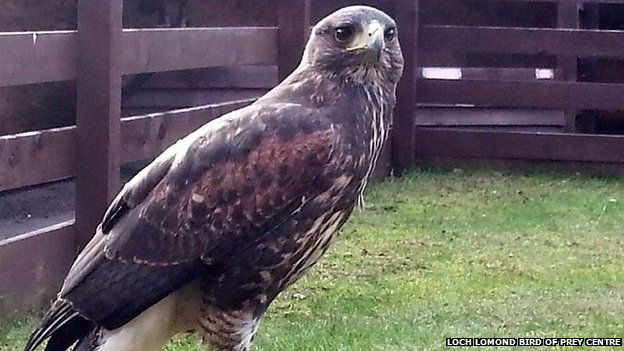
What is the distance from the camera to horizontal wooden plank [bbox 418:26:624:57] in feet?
28.8

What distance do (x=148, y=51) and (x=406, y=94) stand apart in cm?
363

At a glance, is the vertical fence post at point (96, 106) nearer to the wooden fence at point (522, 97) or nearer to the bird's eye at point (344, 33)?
the bird's eye at point (344, 33)

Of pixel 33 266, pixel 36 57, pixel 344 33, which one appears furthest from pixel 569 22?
pixel 344 33

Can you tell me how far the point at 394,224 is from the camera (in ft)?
22.4

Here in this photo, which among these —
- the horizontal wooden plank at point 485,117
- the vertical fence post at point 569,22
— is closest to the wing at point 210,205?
the horizontal wooden plank at point 485,117

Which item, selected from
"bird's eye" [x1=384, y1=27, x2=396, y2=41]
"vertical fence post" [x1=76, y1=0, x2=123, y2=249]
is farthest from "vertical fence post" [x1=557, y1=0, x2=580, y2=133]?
"bird's eye" [x1=384, y1=27, x2=396, y2=41]

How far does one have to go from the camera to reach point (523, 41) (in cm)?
884

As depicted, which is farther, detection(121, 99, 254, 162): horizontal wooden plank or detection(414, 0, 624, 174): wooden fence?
detection(414, 0, 624, 174): wooden fence

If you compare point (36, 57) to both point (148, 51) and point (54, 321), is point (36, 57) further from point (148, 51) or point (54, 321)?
point (54, 321)

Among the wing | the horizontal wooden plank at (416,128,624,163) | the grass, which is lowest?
the grass

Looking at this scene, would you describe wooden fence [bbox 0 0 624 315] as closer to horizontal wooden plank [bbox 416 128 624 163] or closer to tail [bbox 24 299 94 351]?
horizontal wooden plank [bbox 416 128 624 163]

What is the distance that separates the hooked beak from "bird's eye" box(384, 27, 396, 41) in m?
0.06

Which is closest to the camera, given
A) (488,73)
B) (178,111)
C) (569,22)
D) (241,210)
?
(241,210)

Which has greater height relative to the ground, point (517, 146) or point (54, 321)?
point (54, 321)
